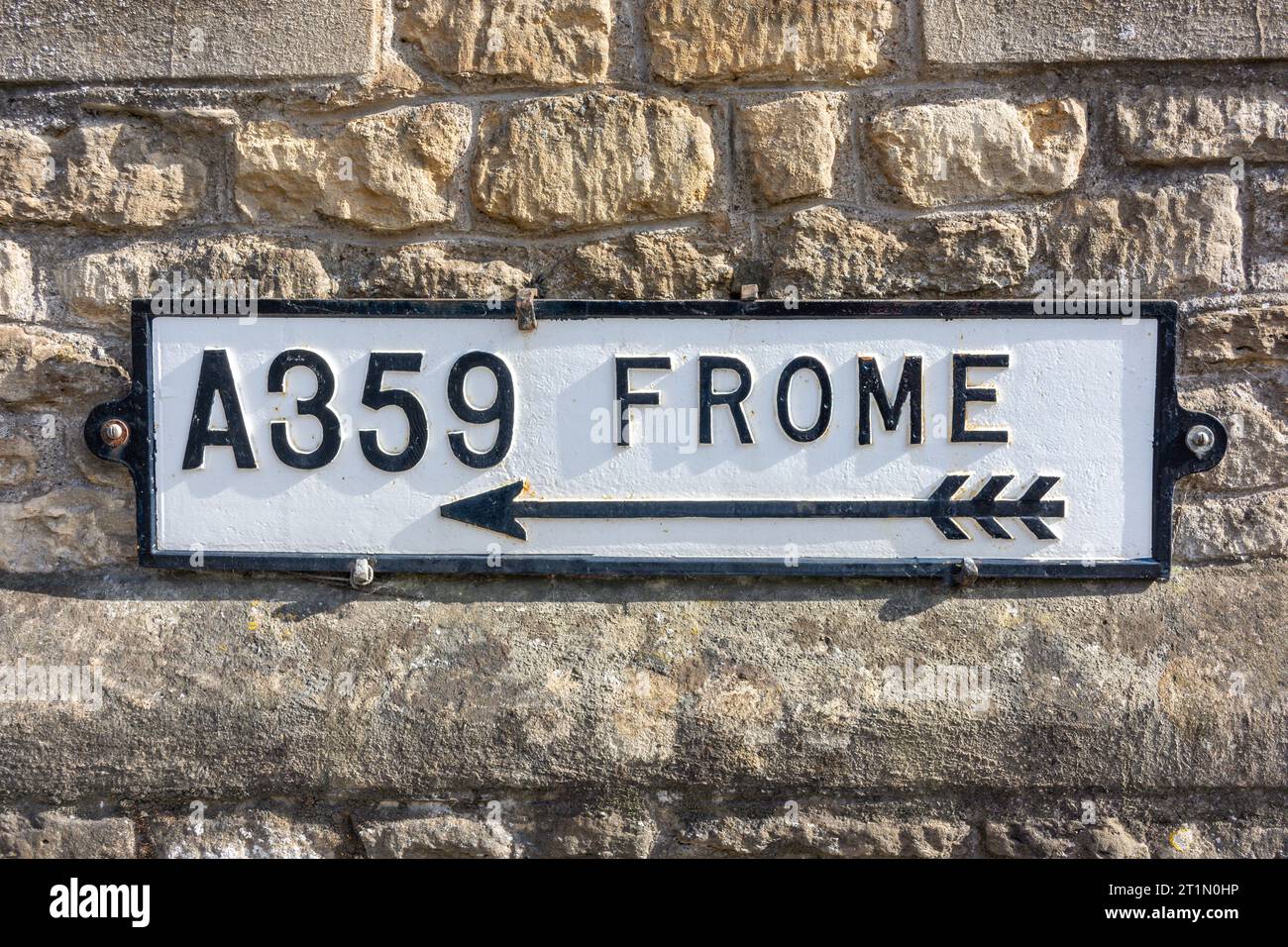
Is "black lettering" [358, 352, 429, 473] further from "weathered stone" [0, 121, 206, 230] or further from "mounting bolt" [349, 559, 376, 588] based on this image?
"weathered stone" [0, 121, 206, 230]

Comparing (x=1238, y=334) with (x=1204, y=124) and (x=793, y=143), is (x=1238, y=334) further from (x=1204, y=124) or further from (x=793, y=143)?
(x=793, y=143)

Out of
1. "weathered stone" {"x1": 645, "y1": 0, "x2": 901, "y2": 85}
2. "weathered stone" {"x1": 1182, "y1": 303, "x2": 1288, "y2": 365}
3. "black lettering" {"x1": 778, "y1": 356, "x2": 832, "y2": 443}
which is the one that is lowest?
"black lettering" {"x1": 778, "y1": 356, "x2": 832, "y2": 443}

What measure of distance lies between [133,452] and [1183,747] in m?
1.74

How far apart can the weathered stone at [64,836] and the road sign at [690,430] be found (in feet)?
1.49

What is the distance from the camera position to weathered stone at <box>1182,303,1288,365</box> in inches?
55.1

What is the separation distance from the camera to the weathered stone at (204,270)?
1.43m

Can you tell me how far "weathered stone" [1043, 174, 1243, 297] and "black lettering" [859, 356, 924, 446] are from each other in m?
0.30

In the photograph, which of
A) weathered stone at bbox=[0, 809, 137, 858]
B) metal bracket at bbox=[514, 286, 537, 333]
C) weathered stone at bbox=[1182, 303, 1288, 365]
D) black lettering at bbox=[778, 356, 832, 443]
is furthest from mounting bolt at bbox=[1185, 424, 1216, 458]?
weathered stone at bbox=[0, 809, 137, 858]

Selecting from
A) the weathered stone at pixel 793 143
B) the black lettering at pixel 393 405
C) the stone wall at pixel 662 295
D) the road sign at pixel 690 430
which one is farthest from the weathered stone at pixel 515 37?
the black lettering at pixel 393 405

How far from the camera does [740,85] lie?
4.62 feet

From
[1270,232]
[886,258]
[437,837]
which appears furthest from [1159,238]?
[437,837]

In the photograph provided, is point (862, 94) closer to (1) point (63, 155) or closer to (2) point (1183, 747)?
(2) point (1183, 747)

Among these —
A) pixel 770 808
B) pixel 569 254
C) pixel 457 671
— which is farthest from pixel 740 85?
pixel 770 808

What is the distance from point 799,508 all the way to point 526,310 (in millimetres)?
536
